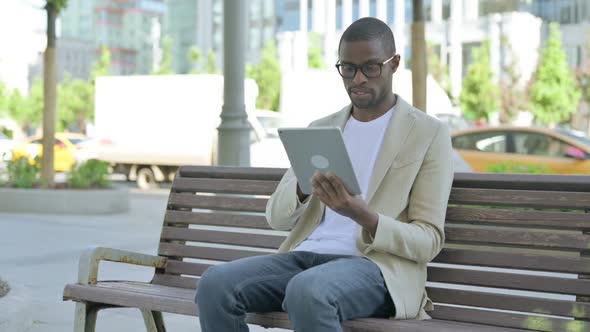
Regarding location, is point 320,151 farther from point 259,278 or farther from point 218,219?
point 218,219

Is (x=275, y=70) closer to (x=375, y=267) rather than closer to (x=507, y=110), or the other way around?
(x=507, y=110)

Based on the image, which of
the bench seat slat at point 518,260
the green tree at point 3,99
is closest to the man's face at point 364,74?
the bench seat slat at point 518,260

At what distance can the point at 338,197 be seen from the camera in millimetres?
3191

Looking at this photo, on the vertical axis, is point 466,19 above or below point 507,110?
above

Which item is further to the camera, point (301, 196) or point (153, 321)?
point (153, 321)

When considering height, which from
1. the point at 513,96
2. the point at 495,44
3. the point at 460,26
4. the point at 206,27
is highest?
the point at 206,27

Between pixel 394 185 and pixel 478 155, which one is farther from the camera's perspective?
pixel 478 155

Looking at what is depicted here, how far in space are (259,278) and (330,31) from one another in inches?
2721

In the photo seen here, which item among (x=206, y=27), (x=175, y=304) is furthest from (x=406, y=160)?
(x=206, y=27)

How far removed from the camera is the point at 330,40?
7006 centimetres

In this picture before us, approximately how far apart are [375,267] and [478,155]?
1176 centimetres

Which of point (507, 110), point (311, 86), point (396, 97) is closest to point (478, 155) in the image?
point (311, 86)

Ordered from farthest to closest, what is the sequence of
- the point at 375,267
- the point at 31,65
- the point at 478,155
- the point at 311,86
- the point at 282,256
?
1. the point at 31,65
2. the point at 311,86
3. the point at 478,155
4. the point at 282,256
5. the point at 375,267

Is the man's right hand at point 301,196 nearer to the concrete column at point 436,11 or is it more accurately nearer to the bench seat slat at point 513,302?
the bench seat slat at point 513,302
